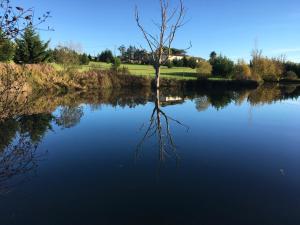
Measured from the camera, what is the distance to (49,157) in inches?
277

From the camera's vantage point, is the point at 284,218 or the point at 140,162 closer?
the point at 284,218

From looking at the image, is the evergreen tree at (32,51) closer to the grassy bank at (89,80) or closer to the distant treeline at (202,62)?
the distant treeline at (202,62)

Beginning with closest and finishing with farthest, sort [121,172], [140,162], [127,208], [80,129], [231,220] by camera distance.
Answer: [231,220] → [127,208] → [121,172] → [140,162] → [80,129]

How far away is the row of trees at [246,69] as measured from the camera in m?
43.1

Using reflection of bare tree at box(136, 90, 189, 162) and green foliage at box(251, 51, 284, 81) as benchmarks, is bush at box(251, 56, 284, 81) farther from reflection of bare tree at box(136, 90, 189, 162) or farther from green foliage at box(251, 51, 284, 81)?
reflection of bare tree at box(136, 90, 189, 162)

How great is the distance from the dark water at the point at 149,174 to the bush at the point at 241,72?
32044 mm

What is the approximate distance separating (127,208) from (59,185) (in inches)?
62.1

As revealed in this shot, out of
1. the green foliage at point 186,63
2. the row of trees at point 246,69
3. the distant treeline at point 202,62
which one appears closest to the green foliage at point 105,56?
the distant treeline at point 202,62

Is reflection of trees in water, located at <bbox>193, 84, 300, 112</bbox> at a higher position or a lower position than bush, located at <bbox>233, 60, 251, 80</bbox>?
lower

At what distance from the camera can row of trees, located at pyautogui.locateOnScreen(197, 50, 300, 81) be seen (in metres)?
43.1

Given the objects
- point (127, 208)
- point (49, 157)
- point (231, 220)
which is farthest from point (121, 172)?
point (231, 220)

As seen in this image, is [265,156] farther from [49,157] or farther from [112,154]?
[49,157]

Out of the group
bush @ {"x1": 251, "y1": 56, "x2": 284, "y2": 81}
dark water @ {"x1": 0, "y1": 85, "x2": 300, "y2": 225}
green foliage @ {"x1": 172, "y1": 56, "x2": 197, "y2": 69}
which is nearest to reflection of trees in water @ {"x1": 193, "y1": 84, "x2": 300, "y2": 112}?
dark water @ {"x1": 0, "y1": 85, "x2": 300, "y2": 225}

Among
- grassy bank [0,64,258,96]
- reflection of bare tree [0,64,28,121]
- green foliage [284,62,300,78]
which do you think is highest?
green foliage [284,62,300,78]
